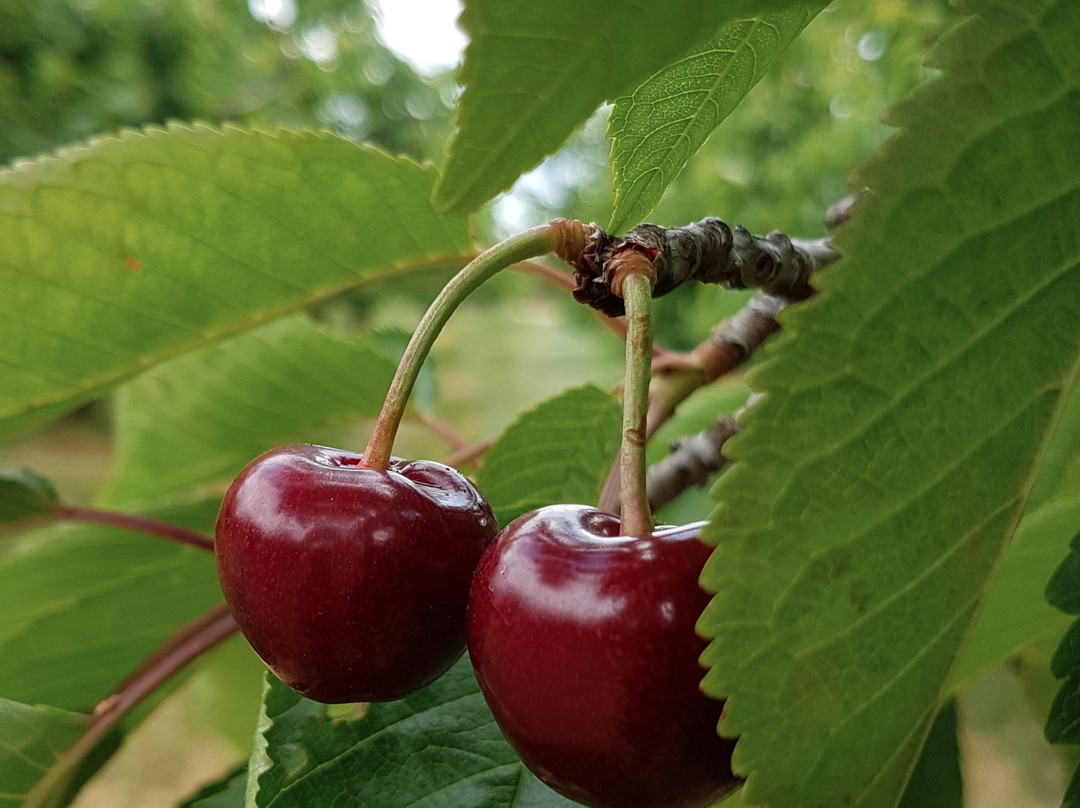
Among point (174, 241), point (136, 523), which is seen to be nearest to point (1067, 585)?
point (174, 241)

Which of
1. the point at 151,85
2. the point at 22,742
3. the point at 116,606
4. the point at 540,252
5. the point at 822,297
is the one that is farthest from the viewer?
the point at 151,85

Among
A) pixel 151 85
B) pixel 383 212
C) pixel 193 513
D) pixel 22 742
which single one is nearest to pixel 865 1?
pixel 383 212

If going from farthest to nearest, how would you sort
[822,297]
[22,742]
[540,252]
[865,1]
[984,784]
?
1. [984,784]
2. [865,1]
3. [22,742]
4. [540,252]
5. [822,297]

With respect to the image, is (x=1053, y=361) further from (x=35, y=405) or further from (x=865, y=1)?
(x=865, y=1)

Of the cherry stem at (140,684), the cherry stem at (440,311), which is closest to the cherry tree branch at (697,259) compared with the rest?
the cherry stem at (440,311)

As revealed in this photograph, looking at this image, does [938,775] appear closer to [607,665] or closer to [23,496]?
[607,665]

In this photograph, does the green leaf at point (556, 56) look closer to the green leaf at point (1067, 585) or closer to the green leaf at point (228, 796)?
the green leaf at point (1067, 585)

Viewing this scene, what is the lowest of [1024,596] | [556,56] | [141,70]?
[1024,596]
